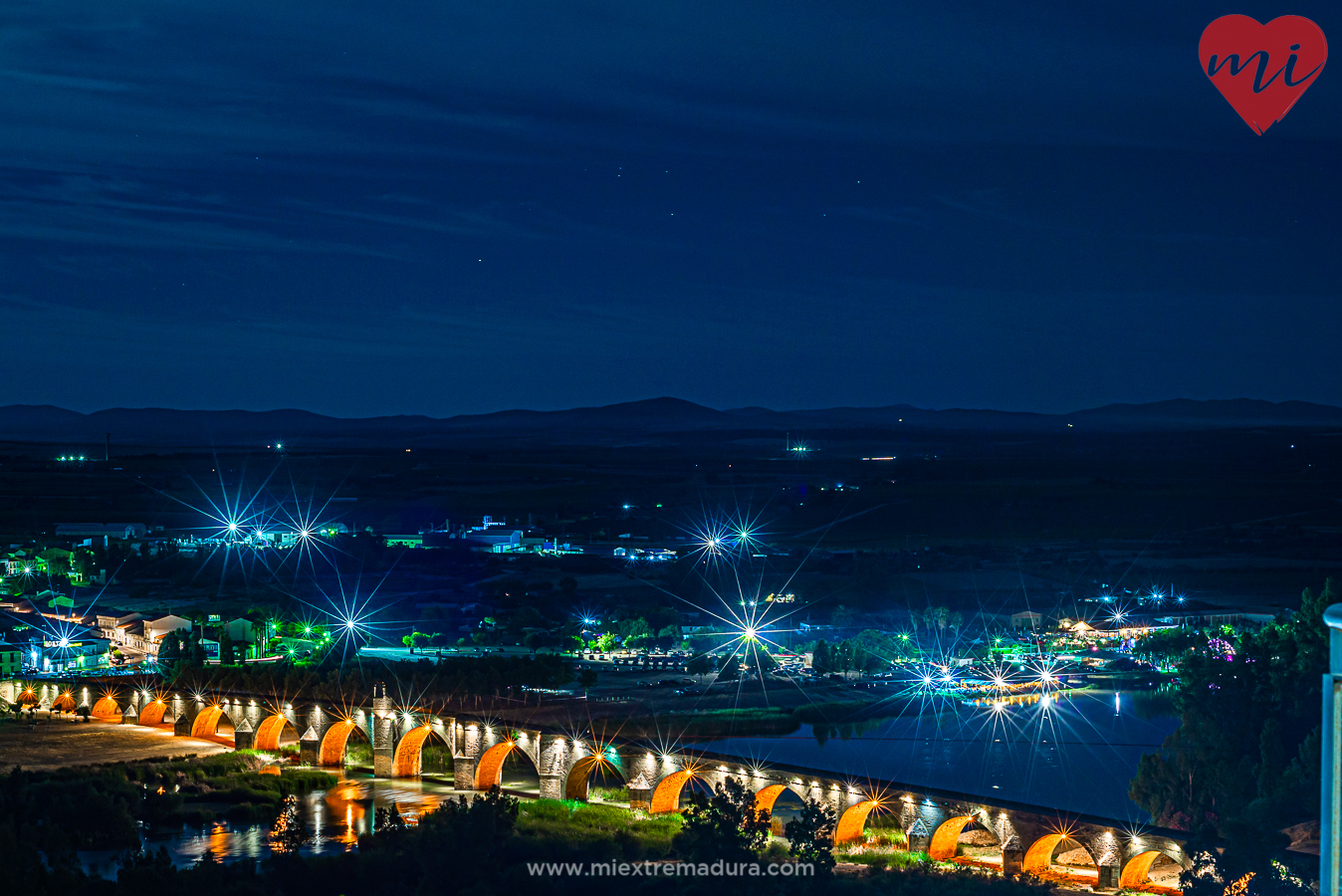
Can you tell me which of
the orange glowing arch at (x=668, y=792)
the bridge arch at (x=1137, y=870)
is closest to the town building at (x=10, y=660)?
the orange glowing arch at (x=668, y=792)

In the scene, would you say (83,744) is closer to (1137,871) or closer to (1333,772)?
(1137,871)

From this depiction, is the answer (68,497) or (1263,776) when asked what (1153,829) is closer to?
(1263,776)

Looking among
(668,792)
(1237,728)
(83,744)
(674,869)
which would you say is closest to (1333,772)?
(674,869)

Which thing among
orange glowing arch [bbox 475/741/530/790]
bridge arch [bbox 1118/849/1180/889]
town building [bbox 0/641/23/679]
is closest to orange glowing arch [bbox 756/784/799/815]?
bridge arch [bbox 1118/849/1180/889]

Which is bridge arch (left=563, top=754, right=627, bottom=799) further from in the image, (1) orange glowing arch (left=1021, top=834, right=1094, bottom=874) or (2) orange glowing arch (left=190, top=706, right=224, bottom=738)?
(2) orange glowing arch (left=190, top=706, right=224, bottom=738)

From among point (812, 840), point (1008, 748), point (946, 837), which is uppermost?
point (1008, 748)

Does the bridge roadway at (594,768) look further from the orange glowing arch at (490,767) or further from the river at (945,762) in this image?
the river at (945,762)

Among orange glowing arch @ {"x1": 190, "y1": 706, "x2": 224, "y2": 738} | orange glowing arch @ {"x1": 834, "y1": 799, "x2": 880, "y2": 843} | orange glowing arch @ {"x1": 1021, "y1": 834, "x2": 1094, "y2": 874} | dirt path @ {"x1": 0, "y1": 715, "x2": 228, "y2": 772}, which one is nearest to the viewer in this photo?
orange glowing arch @ {"x1": 1021, "y1": 834, "x2": 1094, "y2": 874}
